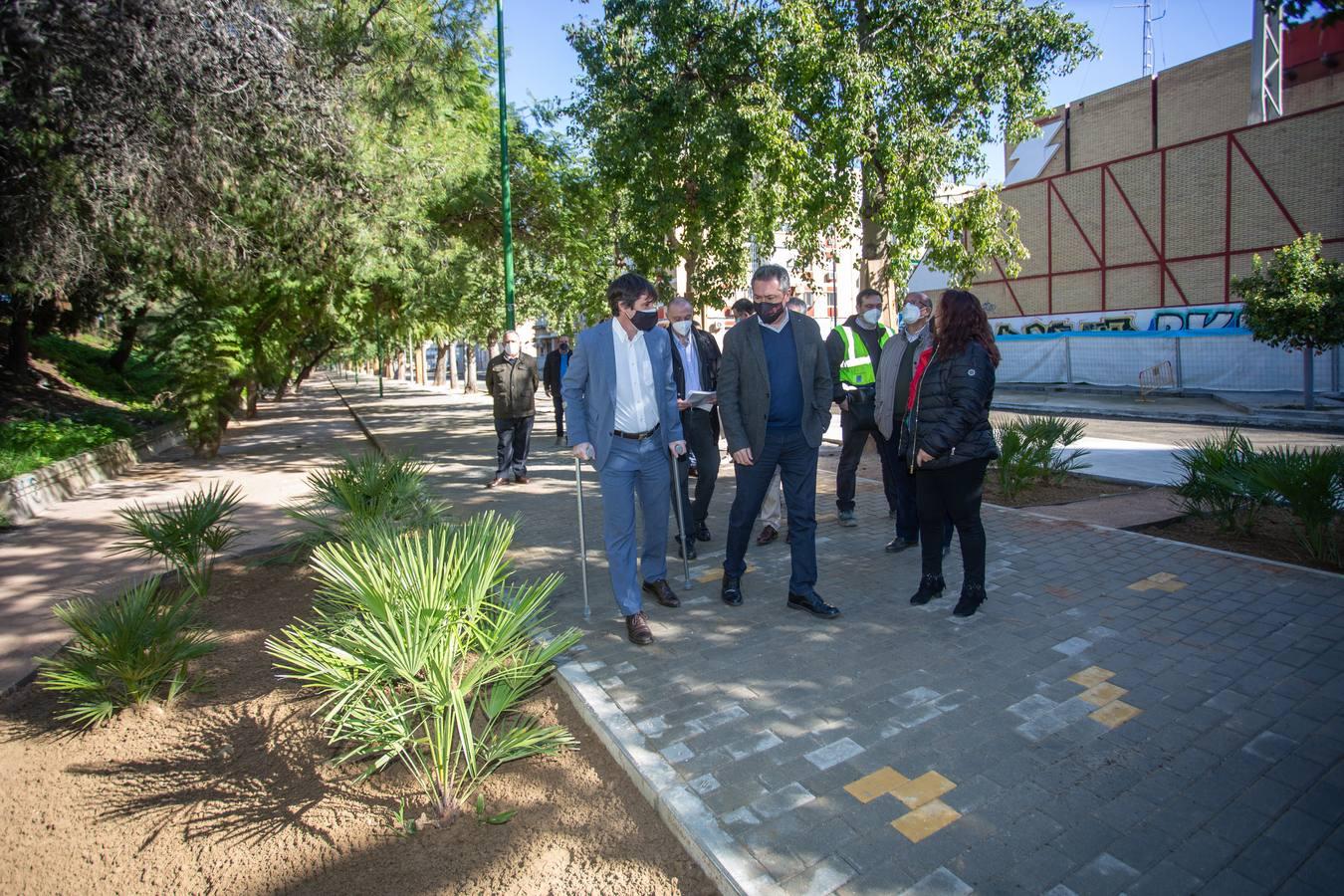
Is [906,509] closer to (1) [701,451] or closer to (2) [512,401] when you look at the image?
(1) [701,451]

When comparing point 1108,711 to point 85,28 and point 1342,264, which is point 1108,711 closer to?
point 85,28

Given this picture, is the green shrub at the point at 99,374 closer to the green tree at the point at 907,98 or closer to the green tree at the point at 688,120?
the green tree at the point at 688,120

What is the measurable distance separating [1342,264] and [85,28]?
19.4 m

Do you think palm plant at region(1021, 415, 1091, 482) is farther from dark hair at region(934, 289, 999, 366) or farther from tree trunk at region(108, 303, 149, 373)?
tree trunk at region(108, 303, 149, 373)

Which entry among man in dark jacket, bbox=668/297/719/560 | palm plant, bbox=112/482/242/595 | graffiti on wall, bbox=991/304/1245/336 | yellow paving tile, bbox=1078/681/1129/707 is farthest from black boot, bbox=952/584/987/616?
graffiti on wall, bbox=991/304/1245/336

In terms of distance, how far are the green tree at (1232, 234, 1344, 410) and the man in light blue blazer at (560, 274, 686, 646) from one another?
1532 centimetres

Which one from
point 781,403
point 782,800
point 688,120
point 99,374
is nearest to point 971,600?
point 781,403

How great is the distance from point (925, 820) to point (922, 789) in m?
0.18

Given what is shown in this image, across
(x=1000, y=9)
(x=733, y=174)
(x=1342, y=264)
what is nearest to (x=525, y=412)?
(x=733, y=174)

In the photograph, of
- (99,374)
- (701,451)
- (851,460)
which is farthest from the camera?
(99,374)

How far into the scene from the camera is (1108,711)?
343 centimetres

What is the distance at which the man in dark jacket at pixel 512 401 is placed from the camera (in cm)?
945

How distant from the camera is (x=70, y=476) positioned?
36.3ft

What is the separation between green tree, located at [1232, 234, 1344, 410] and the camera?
566 inches
